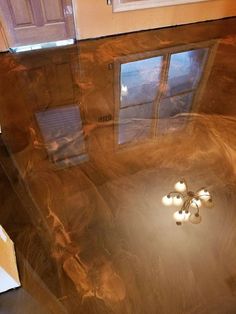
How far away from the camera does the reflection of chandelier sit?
58.4 inches

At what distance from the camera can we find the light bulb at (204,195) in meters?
1.56

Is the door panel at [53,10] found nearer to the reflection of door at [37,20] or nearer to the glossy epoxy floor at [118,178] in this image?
the reflection of door at [37,20]

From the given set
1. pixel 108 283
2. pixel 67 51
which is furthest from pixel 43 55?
pixel 108 283

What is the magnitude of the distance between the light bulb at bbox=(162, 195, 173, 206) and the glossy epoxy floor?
0.04 metres

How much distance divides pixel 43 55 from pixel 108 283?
289 centimetres

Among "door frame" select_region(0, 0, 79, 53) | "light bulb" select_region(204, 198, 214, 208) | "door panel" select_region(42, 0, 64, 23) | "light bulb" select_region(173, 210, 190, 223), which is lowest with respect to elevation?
"light bulb" select_region(173, 210, 190, 223)

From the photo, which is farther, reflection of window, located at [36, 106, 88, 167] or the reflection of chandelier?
reflection of window, located at [36, 106, 88, 167]

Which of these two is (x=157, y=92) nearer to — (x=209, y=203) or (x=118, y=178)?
(x=118, y=178)

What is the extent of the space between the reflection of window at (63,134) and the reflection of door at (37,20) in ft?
5.53

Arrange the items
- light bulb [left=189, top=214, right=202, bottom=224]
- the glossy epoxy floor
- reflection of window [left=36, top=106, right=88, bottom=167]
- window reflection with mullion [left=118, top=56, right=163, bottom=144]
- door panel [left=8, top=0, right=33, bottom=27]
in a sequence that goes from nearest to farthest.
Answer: the glossy epoxy floor < light bulb [left=189, top=214, right=202, bottom=224] < reflection of window [left=36, top=106, right=88, bottom=167] < window reflection with mullion [left=118, top=56, right=163, bottom=144] < door panel [left=8, top=0, right=33, bottom=27]

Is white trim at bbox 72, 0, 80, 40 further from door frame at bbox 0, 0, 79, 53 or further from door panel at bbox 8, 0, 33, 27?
door panel at bbox 8, 0, 33, 27

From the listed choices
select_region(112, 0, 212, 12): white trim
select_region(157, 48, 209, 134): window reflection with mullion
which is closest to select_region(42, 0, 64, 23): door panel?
select_region(112, 0, 212, 12): white trim

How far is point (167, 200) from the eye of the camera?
1.57 m

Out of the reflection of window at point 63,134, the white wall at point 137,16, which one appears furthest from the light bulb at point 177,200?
the white wall at point 137,16
